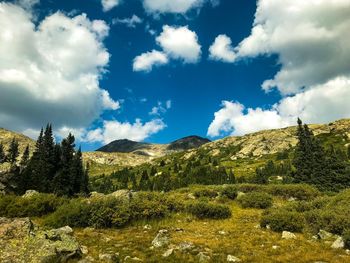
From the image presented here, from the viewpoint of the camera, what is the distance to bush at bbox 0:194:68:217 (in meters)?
24.1

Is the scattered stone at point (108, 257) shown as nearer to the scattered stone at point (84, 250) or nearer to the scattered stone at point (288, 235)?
the scattered stone at point (84, 250)

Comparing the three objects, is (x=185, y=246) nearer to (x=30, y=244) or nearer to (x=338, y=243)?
(x=30, y=244)

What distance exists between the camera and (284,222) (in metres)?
21.3

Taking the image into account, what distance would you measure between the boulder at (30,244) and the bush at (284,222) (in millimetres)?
12973

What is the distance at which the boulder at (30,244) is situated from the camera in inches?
540

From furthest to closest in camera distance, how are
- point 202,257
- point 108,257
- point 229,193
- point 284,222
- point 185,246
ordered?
point 229,193 → point 284,222 → point 185,246 → point 108,257 → point 202,257

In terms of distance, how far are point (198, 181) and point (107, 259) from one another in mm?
168669

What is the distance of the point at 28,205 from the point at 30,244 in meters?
11.8

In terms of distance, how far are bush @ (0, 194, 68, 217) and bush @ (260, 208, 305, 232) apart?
1741 cm

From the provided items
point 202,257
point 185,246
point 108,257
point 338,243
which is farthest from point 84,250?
point 338,243

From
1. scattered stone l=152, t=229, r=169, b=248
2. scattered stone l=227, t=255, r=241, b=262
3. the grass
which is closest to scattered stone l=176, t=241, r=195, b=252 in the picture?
the grass

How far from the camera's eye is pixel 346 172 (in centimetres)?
6050

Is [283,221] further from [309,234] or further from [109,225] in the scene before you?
[109,225]

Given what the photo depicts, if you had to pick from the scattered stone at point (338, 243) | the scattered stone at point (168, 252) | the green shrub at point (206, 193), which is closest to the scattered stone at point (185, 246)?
the scattered stone at point (168, 252)
